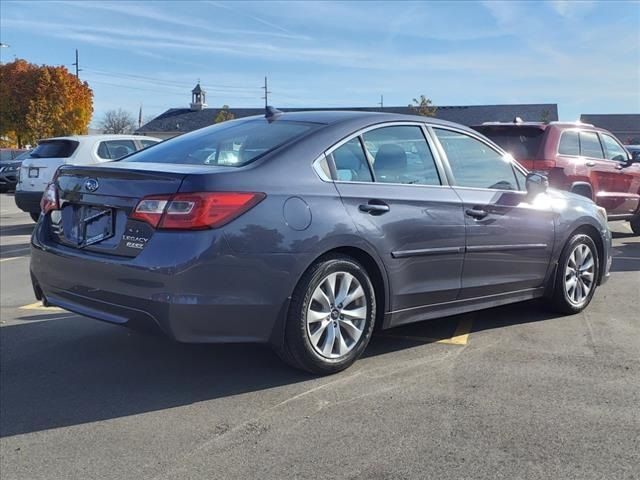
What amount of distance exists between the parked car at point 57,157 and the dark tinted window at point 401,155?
8.29 m

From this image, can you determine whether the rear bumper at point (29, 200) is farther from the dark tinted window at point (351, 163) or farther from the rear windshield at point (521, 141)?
the dark tinted window at point (351, 163)

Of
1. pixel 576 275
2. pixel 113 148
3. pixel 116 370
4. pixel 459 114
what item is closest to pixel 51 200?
pixel 116 370

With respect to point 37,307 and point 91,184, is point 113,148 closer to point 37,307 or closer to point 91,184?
point 37,307

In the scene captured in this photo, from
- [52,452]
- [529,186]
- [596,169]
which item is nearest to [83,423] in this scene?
[52,452]

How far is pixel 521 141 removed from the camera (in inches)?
365

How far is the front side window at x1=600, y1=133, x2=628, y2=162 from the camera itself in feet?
33.7

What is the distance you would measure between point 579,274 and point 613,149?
5521 mm

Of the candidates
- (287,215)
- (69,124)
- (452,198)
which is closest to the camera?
(287,215)

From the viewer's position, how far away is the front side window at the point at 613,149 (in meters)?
10.3

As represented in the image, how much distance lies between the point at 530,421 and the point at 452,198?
1766 mm

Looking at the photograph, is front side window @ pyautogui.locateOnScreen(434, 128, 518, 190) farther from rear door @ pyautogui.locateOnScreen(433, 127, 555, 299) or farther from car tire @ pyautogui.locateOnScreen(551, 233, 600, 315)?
car tire @ pyautogui.locateOnScreen(551, 233, 600, 315)

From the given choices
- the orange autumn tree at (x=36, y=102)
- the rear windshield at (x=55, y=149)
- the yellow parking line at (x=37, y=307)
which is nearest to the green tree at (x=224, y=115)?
the orange autumn tree at (x=36, y=102)

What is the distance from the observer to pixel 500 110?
58375mm

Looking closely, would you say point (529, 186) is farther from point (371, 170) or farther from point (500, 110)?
point (500, 110)
